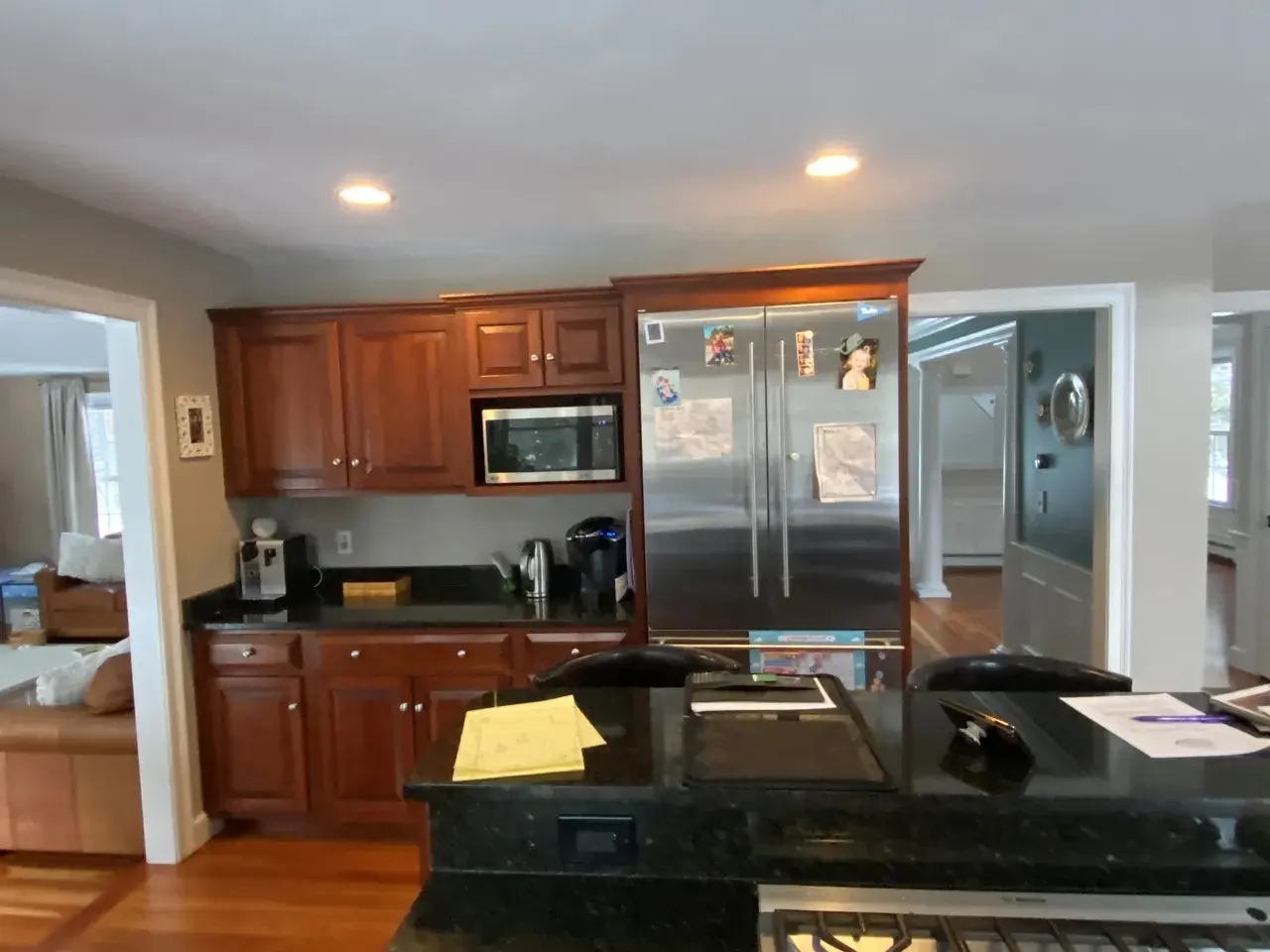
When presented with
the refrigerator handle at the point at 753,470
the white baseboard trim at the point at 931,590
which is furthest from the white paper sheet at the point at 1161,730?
the white baseboard trim at the point at 931,590

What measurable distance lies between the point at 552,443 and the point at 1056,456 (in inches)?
110

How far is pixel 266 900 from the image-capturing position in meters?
2.71

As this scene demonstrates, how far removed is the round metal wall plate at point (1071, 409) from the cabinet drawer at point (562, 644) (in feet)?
8.41

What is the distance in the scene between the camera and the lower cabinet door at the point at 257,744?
3.01m

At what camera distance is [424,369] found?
3.14m

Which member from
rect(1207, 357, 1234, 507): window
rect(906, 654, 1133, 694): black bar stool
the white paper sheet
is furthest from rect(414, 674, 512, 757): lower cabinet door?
rect(1207, 357, 1234, 507): window

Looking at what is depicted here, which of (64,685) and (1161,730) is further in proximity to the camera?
(64,685)

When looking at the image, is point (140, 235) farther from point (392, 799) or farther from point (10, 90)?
point (392, 799)

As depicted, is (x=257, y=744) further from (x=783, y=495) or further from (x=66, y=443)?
(x=66, y=443)

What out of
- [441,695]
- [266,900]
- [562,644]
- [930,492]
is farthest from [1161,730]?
[930,492]

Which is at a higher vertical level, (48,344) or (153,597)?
(48,344)

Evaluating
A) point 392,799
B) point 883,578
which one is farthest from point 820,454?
point 392,799

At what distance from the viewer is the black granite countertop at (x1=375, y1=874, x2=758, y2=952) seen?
1051 mm

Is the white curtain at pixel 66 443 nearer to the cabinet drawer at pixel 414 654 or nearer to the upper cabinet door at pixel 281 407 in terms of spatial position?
the upper cabinet door at pixel 281 407
